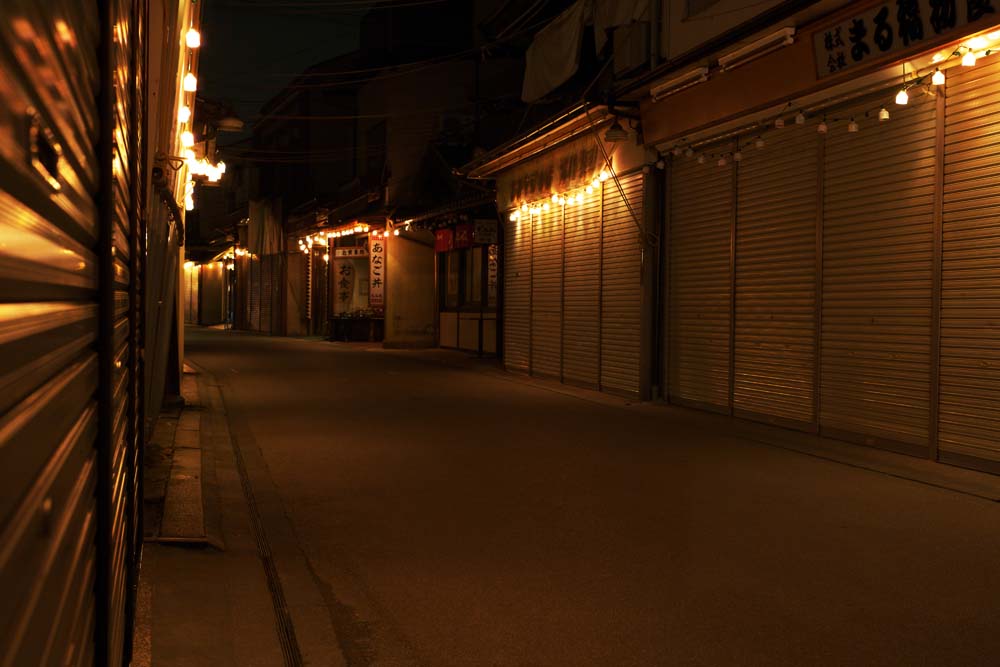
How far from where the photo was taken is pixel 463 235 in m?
28.3

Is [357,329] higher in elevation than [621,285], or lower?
lower

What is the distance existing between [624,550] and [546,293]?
1408 centimetres

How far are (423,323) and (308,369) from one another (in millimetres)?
10952

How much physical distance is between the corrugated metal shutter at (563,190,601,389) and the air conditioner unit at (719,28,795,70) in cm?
552

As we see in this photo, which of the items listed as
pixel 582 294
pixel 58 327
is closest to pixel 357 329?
pixel 582 294

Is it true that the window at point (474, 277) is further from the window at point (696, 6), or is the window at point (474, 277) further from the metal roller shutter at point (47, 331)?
the metal roller shutter at point (47, 331)

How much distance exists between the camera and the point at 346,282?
40438 mm

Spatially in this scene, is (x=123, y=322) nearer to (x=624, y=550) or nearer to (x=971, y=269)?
→ (x=624, y=550)

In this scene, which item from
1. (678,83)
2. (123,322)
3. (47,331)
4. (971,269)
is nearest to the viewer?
(47,331)

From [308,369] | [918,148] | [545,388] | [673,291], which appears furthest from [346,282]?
[918,148]

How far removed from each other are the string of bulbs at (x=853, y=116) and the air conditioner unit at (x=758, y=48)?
77 cm

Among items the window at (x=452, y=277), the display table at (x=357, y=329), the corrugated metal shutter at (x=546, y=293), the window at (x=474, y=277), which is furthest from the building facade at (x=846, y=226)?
the display table at (x=357, y=329)

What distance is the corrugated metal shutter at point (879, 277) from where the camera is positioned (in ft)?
32.2

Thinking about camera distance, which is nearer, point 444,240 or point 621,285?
point 621,285
